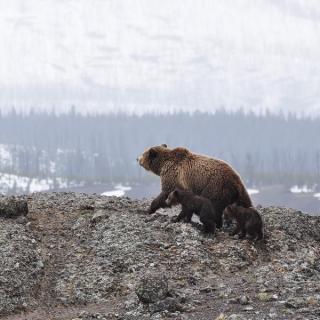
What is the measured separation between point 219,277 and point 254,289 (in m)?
1.22

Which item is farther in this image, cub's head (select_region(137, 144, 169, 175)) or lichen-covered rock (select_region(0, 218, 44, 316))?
cub's head (select_region(137, 144, 169, 175))

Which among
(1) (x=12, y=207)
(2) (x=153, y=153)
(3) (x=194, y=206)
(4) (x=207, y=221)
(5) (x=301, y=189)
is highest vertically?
(2) (x=153, y=153)

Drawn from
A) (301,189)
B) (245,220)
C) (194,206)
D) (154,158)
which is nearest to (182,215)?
(194,206)

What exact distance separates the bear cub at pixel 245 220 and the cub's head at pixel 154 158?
2.83m

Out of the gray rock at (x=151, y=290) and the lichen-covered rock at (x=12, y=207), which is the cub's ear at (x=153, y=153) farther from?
the gray rock at (x=151, y=290)

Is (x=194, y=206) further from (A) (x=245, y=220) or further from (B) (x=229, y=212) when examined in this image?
(A) (x=245, y=220)

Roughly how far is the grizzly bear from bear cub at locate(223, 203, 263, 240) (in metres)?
0.40

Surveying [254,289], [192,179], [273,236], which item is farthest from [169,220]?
[254,289]

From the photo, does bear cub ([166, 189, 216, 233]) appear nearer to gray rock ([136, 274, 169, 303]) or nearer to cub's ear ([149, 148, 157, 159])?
cub's ear ([149, 148, 157, 159])

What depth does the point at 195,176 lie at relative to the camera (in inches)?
640

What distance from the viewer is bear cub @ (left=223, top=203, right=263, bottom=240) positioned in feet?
48.8

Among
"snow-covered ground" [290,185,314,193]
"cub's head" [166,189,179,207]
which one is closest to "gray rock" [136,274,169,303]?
"cub's head" [166,189,179,207]

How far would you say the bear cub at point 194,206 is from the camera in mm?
14969

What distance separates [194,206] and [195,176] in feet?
3.99
